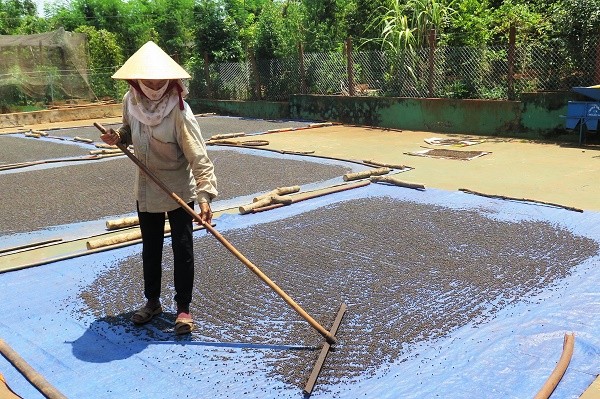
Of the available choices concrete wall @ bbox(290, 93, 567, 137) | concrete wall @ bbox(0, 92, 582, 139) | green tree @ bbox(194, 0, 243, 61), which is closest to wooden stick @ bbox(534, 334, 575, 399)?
concrete wall @ bbox(0, 92, 582, 139)

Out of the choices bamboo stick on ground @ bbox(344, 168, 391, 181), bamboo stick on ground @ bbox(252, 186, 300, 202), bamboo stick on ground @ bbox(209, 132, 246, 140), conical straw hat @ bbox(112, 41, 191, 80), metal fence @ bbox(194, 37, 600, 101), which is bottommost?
bamboo stick on ground @ bbox(252, 186, 300, 202)

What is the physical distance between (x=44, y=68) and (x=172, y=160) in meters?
14.5

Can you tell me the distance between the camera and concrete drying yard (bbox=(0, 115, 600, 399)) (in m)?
2.42

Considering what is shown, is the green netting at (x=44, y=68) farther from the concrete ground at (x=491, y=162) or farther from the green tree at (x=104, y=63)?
the concrete ground at (x=491, y=162)

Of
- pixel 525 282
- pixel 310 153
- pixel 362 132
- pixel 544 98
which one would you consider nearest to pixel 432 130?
pixel 362 132

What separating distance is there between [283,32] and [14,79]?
6997mm

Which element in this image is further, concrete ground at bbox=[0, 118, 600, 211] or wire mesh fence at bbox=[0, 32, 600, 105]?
wire mesh fence at bbox=[0, 32, 600, 105]

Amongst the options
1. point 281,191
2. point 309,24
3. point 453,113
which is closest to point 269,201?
point 281,191

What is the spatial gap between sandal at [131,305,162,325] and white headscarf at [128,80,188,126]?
94 centimetres

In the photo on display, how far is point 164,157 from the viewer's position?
2834 mm

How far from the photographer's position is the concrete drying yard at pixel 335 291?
7.95 feet

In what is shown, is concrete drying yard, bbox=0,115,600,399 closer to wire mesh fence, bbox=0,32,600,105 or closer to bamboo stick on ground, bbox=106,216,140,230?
bamboo stick on ground, bbox=106,216,140,230

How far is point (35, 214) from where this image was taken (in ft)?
17.1

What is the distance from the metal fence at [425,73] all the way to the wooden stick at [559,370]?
23.7 ft
